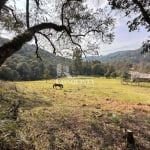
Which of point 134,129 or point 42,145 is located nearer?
point 42,145

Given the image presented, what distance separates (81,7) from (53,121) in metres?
5.43

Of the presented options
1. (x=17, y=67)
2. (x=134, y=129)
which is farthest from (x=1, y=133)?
(x=17, y=67)

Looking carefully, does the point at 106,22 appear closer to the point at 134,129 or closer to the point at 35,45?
the point at 35,45

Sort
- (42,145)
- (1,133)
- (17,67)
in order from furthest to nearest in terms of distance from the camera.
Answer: (17,67) → (42,145) → (1,133)

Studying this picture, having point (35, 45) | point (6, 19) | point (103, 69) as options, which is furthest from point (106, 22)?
point (103, 69)

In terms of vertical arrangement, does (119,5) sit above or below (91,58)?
above

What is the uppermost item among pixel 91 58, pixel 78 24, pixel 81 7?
Result: pixel 81 7

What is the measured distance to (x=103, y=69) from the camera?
11069 cm

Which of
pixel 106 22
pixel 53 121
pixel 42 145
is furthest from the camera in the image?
pixel 106 22

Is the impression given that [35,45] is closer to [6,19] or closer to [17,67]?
[6,19]

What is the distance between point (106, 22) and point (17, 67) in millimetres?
54643

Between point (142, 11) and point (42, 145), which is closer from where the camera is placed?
point (42, 145)

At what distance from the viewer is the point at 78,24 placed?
11.8m

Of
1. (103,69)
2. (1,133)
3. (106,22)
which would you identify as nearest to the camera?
(1,133)
